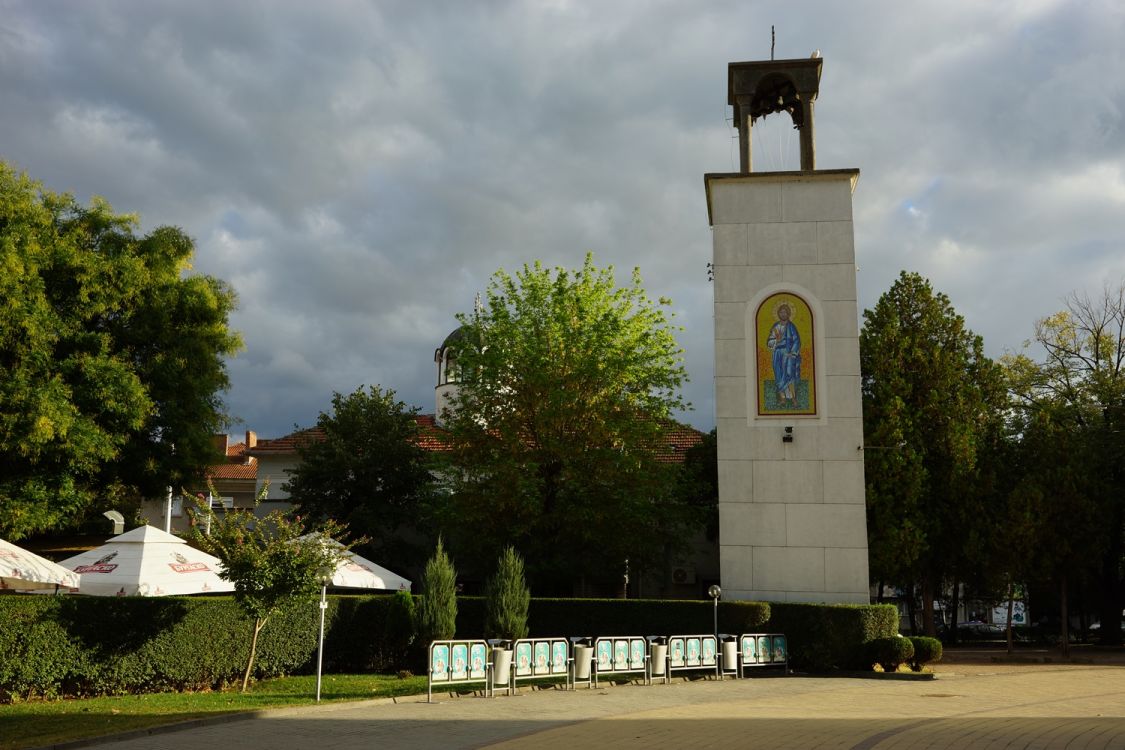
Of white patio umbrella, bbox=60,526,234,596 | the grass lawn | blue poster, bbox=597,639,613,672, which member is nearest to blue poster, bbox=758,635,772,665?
blue poster, bbox=597,639,613,672

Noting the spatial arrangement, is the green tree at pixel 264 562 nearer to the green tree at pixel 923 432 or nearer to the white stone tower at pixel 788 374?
the white stone tower at pixel 788 374

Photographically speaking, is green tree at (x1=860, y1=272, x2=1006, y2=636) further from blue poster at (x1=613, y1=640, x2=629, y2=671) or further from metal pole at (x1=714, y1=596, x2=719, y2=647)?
blue poster at (x1=613, y1=640, x2=629, y2=671)

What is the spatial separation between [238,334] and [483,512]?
12.7 m

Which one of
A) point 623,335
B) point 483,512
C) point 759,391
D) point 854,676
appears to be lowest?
point 854,676

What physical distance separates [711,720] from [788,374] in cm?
1454

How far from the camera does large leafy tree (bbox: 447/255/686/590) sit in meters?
28.0

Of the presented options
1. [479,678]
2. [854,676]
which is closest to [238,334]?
[479,678]

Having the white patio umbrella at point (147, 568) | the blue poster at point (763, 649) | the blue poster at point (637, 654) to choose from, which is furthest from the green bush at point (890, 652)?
the white patio umbrella at point (147, 568)

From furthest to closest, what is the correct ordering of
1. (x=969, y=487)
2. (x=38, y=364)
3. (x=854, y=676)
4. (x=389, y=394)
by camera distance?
(x=389, y=394), (x=969, y=487), (x=38, y=364), (x=854, y=676)

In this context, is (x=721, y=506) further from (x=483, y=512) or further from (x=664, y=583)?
(x=664, y=583)

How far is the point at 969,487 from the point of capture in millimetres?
30422

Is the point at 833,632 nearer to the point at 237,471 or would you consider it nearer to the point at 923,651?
the point at 923,651

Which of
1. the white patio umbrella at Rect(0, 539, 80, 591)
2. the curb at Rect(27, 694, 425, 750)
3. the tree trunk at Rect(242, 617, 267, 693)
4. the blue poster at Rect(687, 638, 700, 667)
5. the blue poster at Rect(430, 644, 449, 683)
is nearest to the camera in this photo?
the curb at Rect(27, 694, 425, 750)

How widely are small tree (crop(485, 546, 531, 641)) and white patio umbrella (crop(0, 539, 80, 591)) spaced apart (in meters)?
8.41
